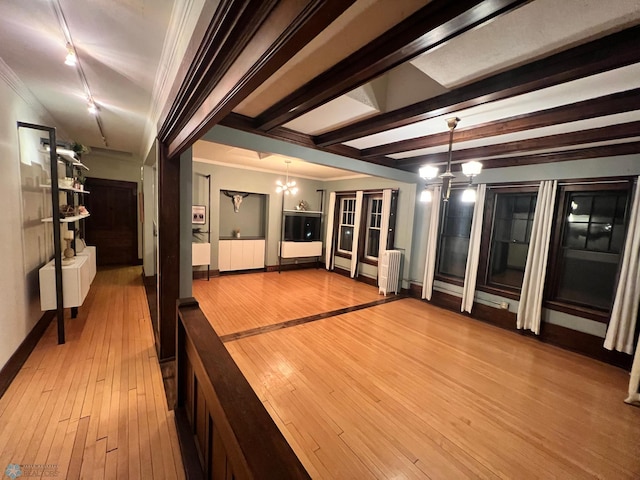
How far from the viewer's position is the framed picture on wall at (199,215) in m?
5.36

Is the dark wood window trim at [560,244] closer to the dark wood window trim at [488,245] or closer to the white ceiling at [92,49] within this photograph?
the dark wood window trim at [488,245]

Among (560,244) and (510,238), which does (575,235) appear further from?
(510,238)

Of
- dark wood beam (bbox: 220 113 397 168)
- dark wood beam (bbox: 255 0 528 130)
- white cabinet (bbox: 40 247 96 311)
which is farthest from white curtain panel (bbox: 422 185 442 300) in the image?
white cabinet (bbox: 40 247 96 311)

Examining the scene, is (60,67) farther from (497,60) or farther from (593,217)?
(593,217)

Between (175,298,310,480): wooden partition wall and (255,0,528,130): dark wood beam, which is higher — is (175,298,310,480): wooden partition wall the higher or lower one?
the lower one

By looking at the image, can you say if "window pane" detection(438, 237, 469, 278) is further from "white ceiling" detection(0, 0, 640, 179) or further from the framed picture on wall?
the framed picture on wall

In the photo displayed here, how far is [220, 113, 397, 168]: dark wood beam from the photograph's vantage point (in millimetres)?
2652

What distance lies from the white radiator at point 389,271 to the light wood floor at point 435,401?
4.73 ft

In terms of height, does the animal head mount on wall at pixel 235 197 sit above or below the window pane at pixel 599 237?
above

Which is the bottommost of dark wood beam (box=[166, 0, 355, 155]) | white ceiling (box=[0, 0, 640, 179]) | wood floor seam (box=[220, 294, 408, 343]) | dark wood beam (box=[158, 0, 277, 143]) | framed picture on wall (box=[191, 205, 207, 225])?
wood floor seam (box=[220, 294, 408, 343])

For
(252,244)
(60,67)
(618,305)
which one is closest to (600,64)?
(618,305)

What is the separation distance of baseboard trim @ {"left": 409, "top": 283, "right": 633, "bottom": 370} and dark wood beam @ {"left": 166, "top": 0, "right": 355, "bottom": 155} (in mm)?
4608

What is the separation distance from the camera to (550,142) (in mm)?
2869

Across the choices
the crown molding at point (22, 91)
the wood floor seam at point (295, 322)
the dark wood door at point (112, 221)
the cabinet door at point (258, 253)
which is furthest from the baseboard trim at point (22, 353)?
the cabinet door at point (258, 253)
